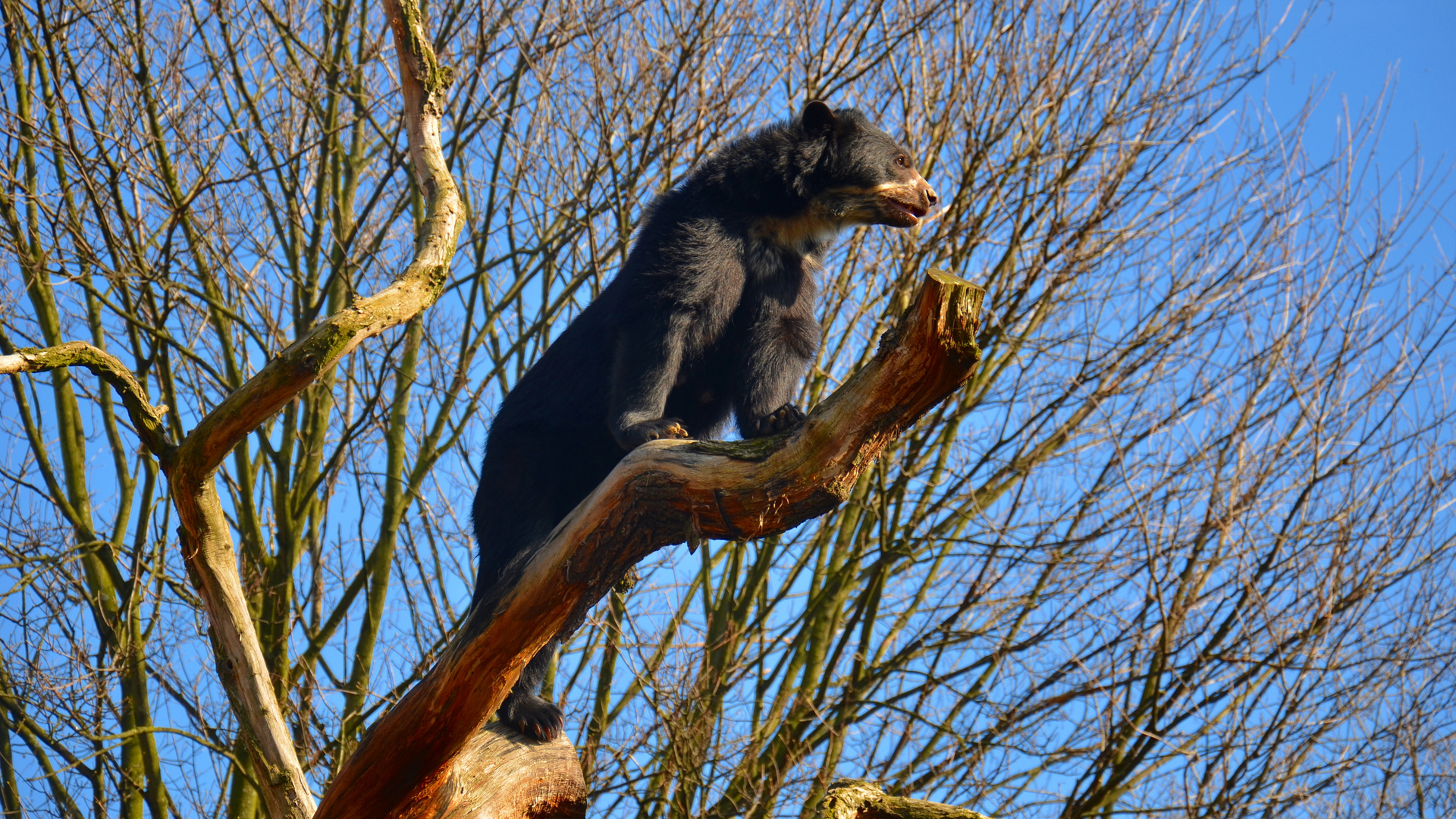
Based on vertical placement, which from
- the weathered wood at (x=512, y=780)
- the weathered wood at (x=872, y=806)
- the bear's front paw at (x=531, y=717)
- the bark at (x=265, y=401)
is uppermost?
the bark at (x=265, y=401)

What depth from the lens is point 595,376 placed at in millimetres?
4621

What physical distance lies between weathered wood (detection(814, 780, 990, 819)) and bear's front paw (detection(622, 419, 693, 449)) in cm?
131

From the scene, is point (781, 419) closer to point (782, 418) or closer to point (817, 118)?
point (782, 418)

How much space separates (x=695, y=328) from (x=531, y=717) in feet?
5.42

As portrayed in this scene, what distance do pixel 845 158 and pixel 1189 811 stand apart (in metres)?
4.48

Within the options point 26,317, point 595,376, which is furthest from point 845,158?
point 26,317

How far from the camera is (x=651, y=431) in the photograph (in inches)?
155

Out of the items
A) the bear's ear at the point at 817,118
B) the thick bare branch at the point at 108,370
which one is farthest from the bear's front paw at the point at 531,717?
the bear's ear at the point at 817,118

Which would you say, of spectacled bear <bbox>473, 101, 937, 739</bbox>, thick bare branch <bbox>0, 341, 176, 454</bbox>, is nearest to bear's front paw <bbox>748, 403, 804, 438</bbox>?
spectacled bear <bbox>473, 101, 937, 739</bbox>

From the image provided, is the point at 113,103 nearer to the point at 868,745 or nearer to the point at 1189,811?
the point at 868,745

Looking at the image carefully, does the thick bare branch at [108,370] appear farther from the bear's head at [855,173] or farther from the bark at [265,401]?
the bear's head at [855,173]

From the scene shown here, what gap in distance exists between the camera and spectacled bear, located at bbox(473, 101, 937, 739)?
4297 millimetres

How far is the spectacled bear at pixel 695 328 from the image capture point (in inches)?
169

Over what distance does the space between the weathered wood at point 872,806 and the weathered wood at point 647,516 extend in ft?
2.54
